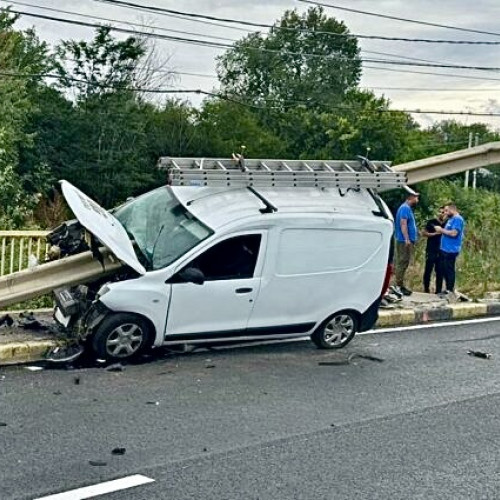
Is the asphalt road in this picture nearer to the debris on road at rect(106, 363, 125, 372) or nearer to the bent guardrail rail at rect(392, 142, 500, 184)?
the debris on road at rect(106, 363, 125, 372)

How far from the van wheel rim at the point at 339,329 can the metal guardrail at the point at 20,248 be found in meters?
3.91

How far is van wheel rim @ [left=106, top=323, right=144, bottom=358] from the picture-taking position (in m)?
7.96

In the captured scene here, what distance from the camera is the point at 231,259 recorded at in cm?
841

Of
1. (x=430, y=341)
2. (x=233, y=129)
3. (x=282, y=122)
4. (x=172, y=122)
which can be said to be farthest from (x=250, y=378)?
(x=282, y=122)

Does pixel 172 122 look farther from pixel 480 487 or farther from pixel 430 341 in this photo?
pixel 480 487

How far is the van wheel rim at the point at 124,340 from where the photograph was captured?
7961 millimetres

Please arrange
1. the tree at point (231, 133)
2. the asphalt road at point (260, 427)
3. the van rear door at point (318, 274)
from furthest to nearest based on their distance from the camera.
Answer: the tree at point (231, 133) → the van rear door at point (318, 274) → the asphalt road at point (260, 427)

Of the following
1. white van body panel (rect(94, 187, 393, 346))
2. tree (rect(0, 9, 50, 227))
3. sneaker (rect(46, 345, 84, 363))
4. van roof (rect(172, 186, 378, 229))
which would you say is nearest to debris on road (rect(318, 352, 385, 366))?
white van body panel (rect(94, 187, 393, 346))

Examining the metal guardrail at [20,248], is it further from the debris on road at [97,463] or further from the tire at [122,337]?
the debris on road at [97,463]

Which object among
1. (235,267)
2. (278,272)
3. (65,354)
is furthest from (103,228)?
(278,272)

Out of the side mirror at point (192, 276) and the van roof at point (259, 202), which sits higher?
the van roof at point (259, 202)

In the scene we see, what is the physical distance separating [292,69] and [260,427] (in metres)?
70.9

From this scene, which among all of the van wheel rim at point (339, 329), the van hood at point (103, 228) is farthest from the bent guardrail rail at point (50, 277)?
the van wheel rim at point (339, 329)

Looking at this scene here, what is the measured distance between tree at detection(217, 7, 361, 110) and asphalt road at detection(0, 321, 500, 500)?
62583 mm
